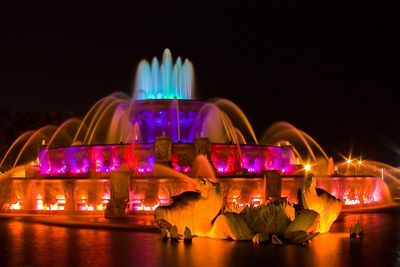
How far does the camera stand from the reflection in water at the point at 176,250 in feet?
39.6

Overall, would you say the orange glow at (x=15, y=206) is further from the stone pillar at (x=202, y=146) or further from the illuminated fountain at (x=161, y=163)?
the stone pillar at (x=202, y=146)

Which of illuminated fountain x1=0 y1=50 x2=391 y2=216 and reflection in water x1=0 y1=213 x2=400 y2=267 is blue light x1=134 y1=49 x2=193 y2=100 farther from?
reflection in water x1=0 y1=213 x2=400 y2=267

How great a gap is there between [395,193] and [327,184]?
64.1 feet

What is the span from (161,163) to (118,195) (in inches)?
222

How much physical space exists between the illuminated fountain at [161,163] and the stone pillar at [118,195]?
1.40ft

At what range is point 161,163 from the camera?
28.7 meters

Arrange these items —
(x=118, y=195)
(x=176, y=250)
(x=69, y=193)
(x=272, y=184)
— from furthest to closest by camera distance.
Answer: (x=69, y=193)
(x=272, y=184)
(x=118, y=195)
(x=176, y=250)

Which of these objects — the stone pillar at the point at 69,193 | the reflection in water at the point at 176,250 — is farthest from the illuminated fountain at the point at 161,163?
the reflection in water at the point at 176,250

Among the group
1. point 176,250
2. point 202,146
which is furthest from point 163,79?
point 176,250

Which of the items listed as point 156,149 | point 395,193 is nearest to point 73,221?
point 156,149

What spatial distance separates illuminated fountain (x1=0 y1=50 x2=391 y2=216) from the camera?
24984mm

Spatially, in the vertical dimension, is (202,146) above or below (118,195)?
above

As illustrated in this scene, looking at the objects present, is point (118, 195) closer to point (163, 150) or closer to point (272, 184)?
point (163, 150)

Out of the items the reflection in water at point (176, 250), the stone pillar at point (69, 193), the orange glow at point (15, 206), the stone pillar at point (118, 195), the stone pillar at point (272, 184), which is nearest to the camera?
the reflection in water at point (176, 250)
